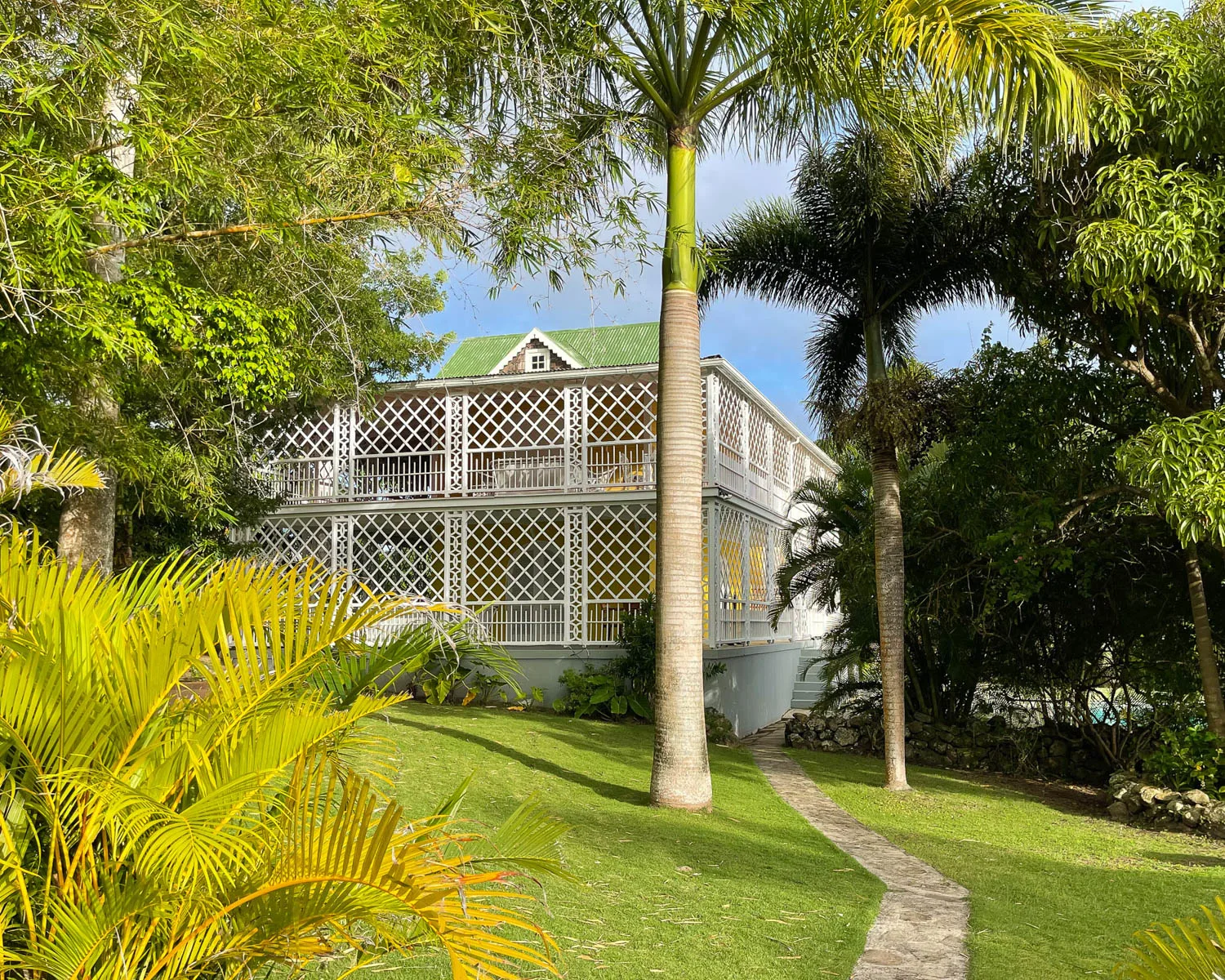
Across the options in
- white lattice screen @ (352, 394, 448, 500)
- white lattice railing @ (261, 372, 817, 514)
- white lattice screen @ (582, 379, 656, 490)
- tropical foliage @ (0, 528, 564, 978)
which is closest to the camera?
tropical foliage @ (0, 528, 564, 978)

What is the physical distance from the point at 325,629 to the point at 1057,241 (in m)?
8.31

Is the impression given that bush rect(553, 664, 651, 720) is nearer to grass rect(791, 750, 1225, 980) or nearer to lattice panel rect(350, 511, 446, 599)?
lattice panel rect(350, 511, 446, 599)

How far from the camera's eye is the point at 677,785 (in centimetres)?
872

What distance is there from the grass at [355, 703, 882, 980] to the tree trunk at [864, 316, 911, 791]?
5.01 feet

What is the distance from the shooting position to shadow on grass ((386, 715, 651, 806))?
30.3ft

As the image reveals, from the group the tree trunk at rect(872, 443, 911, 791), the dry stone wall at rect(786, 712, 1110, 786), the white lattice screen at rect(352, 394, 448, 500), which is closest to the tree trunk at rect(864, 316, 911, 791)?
the tree trunk at rect(872, 443, 911, 791)

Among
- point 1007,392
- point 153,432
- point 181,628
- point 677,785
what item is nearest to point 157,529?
point 153,432

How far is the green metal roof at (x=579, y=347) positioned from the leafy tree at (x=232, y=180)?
623 inches

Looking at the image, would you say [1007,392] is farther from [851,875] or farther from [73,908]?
[73,908]

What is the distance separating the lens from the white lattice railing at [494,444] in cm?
1617

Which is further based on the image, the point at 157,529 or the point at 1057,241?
the point at 157,529

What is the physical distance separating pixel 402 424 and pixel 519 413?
2.22 meters

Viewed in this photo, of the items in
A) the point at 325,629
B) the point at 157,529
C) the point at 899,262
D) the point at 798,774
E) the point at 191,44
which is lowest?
the point at 798,774

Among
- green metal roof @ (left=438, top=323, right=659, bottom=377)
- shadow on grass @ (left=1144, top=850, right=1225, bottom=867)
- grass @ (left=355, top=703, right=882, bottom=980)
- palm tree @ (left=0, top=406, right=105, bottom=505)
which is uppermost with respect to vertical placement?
green metal roof @ (left=438, top=323, right=659, bottom=377)
